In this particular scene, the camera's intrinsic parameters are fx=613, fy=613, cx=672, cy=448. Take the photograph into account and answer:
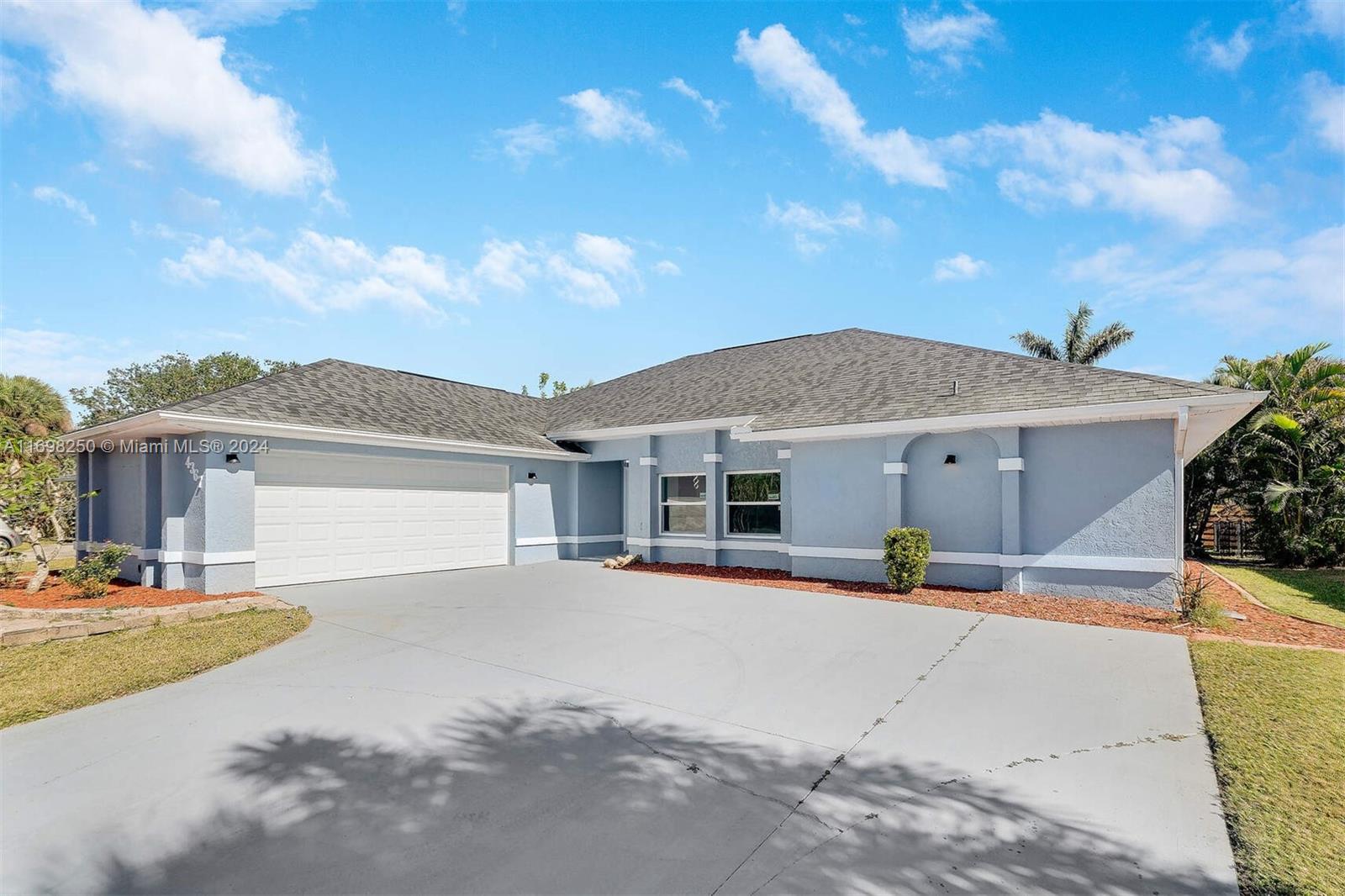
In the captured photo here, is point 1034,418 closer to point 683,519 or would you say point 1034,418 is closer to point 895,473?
point 895,473

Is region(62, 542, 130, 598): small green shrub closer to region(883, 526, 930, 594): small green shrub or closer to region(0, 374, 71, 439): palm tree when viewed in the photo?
region(0, 374, 71, 439): palm tree

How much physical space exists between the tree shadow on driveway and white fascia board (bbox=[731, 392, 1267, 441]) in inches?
314

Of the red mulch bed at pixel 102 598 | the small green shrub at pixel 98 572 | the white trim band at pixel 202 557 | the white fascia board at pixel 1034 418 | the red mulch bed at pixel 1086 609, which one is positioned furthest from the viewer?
the white trim band at pixel 202 557

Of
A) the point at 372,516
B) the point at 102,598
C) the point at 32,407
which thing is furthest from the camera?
the point at 32,407

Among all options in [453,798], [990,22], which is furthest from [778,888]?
[990,22]

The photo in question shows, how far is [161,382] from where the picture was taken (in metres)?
36.8

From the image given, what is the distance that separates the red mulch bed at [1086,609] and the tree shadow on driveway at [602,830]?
6.56 metres

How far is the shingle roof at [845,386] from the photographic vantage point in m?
10.7

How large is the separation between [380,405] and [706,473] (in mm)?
7714

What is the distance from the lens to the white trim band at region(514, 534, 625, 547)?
610 inches

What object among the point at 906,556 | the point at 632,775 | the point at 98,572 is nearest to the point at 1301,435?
the point at 906,556

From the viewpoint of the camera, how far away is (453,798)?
3.73 meters

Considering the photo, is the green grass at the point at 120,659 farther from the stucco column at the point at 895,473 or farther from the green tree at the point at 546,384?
the green tree at the point at 546,384

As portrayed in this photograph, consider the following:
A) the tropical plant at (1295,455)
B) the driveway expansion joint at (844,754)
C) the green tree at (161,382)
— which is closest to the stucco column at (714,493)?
the driveway expansion joint at (844,754)
